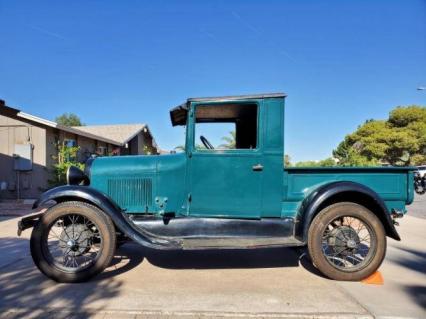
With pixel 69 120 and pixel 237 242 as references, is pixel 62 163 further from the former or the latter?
pixel 69 120

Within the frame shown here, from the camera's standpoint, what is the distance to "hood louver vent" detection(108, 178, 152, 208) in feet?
12.2

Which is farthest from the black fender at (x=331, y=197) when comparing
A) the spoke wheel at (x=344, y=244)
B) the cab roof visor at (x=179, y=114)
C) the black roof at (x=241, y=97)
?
the cab roof visor at (x=179, y=114)

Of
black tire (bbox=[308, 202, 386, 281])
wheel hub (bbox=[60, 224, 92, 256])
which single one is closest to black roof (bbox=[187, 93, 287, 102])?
black tire (bbox=[308, 202, 386, 281])

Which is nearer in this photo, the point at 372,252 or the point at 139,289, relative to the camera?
the point at 139,289

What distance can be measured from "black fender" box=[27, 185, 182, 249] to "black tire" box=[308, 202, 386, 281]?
1.53 meters

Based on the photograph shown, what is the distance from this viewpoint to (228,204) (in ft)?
11.8

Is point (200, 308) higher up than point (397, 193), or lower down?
lower down

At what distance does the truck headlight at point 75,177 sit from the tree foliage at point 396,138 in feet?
87.4

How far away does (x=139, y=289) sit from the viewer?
3.16 meters

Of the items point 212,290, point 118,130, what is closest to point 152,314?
point 212,290

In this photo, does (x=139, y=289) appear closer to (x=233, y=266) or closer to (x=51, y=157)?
(x=233, y=266)

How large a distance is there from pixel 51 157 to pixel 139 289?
10556 millimetres

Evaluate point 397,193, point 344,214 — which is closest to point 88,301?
point 344,214

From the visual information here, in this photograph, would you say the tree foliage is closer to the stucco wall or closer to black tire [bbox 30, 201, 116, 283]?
the stucco wall
